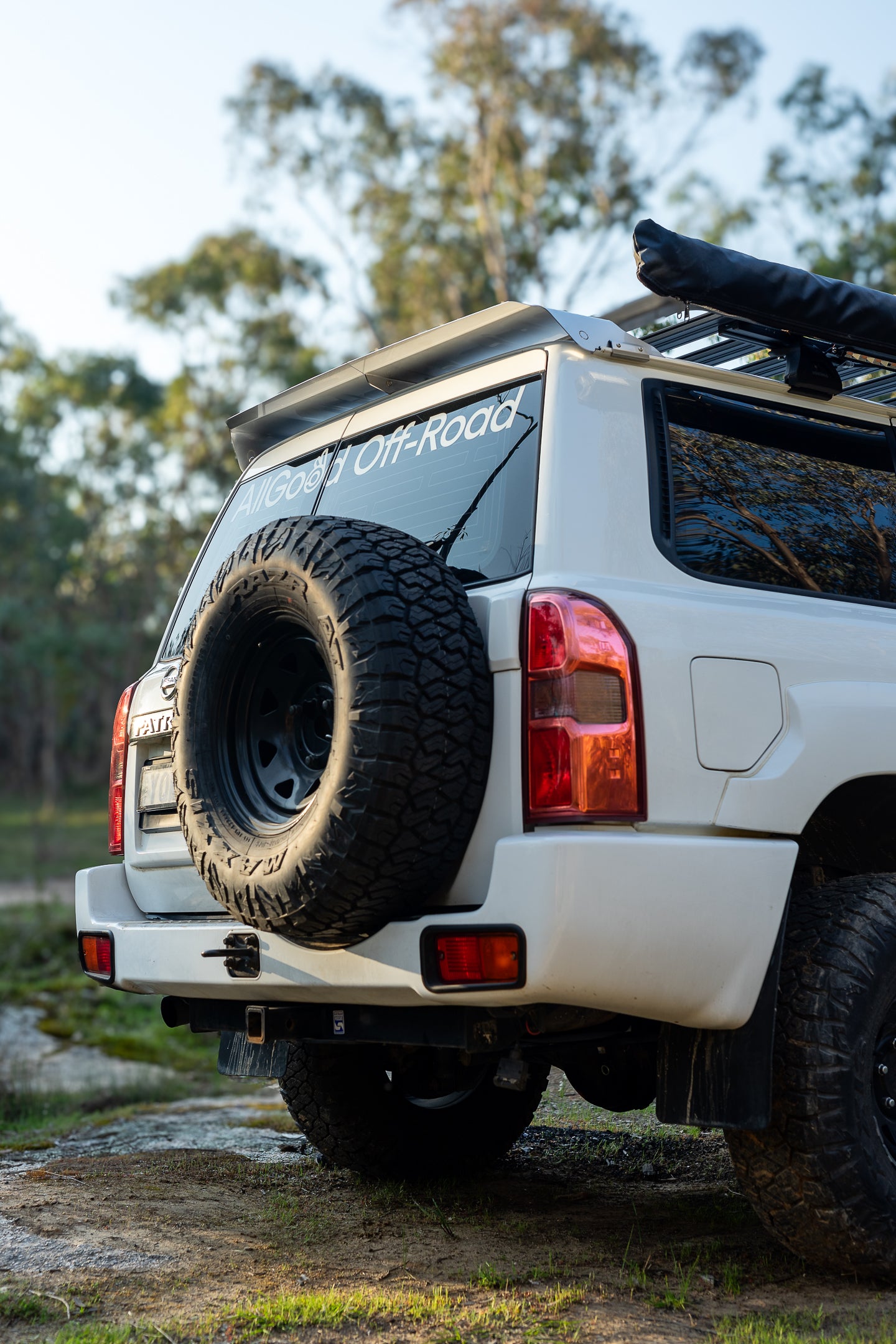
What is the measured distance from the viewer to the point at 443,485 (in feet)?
11.0

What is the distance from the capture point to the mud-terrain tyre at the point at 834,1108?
2781 mm

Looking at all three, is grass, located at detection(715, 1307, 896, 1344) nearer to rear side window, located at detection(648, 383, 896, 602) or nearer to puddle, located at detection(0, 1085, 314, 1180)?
rear side window, located at detection(648, 383, 896, 602)

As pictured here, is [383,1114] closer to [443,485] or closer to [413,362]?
[443,485]

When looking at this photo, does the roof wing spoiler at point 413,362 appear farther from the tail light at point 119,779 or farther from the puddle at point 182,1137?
the puddle at point 182,1137

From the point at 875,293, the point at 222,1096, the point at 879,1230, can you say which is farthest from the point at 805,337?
the point at 222,1096

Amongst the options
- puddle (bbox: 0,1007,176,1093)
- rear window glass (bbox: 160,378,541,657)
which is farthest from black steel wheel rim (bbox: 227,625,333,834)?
puddle (bbox: 0,1007,176,1093)

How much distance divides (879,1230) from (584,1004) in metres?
0.86

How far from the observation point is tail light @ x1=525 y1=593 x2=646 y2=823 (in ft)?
8.73

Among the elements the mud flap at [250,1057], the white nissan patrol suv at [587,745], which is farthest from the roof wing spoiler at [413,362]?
the mud flap at [250,1057]

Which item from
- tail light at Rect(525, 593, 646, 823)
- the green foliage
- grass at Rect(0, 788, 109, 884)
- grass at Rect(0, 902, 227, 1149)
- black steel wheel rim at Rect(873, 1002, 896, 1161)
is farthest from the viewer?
grass at Rect(0, 788, 109, 884)

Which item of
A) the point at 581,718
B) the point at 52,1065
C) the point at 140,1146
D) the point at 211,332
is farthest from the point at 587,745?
the point at 211,332

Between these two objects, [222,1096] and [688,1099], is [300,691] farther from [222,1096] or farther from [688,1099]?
[222,1096]

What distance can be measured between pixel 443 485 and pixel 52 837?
1085 inches

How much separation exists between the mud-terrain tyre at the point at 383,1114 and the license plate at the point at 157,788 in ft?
2.80
